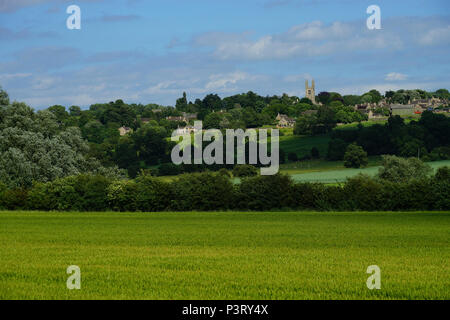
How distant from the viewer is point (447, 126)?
146 metres

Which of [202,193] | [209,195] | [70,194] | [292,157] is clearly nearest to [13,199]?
[70,194]

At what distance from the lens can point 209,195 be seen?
6881 centimetres

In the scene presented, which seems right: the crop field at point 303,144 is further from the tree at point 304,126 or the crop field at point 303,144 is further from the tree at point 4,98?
the tree at point 4,98

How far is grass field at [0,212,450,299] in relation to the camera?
51.7ft

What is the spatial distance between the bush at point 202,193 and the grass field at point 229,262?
24.0 meters

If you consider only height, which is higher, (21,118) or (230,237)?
(21,118)

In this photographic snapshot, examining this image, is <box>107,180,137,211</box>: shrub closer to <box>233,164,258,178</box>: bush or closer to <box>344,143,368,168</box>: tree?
<box>233,164,258,178</box>: bush

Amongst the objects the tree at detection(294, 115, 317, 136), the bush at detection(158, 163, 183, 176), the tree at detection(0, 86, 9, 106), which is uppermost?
the tree at detection(0, 86, 9, 106)

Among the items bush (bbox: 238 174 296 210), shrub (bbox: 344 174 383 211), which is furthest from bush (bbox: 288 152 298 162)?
shrub (bbox: 344 174 383 211)

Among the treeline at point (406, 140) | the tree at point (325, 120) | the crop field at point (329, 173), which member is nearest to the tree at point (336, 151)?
the treeline at point (406, 140)
